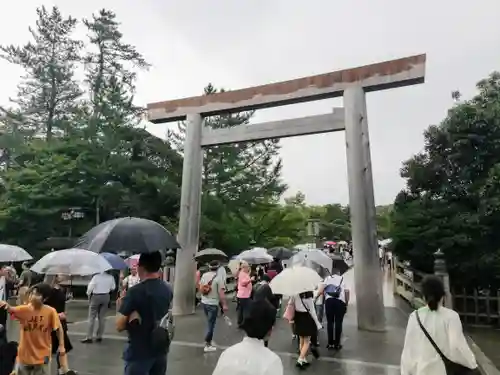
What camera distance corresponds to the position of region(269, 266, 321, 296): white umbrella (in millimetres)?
6667

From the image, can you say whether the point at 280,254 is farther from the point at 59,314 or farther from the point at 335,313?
the point at 59,314

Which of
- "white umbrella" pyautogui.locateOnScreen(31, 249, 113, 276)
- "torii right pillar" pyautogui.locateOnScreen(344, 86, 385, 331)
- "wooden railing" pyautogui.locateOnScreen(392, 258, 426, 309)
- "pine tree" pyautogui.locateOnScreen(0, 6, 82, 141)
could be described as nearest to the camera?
"white umbrella" pyautogui.locateOnScreen(31, 249, 113, 276)

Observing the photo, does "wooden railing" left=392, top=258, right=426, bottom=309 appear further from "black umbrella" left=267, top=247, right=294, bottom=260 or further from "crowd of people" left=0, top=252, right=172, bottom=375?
"crowd of people" left=0, top=252, right=172, bottom=375

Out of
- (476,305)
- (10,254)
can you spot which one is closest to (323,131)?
(476,305)

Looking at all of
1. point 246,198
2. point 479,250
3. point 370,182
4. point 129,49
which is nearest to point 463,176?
point 479,250

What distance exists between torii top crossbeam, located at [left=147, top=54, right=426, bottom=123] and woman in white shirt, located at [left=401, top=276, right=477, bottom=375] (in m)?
7.04

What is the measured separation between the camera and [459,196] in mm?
13070

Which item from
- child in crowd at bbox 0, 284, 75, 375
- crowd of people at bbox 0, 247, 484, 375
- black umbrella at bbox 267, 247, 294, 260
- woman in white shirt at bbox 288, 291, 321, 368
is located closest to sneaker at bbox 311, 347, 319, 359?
woman in white shirt at bbox 288, 291, 321, 368

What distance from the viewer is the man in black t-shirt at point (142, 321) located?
3.77 metres

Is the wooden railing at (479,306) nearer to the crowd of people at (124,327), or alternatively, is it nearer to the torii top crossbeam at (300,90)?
the torii top crossbeam at (300,90)

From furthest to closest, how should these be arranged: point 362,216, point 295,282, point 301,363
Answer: point 362,216 → point 301,363 → point 295,282

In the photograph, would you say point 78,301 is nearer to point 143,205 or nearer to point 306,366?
point 143,205

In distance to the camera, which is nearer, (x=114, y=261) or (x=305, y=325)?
(x=305, y=325)

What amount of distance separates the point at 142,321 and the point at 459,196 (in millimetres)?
11450
